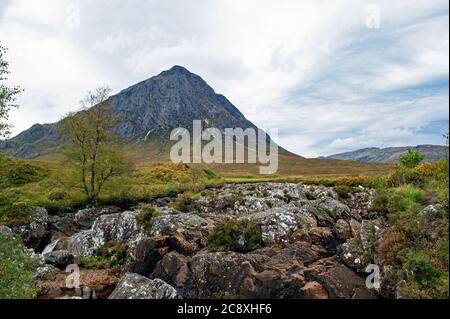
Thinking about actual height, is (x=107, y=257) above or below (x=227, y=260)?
below

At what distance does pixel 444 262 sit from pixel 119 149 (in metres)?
41.4

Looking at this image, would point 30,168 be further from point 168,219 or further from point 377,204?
point 377,204

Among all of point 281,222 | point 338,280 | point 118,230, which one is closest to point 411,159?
point 281,222

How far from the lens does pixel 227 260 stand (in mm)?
17219

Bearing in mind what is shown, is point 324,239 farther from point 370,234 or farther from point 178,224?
point 178,224

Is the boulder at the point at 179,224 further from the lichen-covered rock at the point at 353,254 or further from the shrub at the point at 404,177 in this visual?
the shrub at the point at 404,177

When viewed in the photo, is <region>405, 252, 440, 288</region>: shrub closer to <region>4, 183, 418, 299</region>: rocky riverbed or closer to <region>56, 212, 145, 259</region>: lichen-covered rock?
<region>4, 183, 418, 299</region>: rocky riverbed

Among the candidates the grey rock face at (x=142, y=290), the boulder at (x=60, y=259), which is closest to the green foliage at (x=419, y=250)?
the grey rock face at (x=142, y=290)

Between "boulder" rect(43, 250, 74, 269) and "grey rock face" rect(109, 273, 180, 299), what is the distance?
1070 centimetres

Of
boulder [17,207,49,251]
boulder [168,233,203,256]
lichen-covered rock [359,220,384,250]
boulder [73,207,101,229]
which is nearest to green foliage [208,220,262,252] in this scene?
boulder [168,233,203,256]

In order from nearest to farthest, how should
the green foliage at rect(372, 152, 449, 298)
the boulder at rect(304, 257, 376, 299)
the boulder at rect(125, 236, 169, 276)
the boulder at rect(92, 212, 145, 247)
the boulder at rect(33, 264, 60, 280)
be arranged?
1. the green foliage at rect(372, 152, 449, 298)
2. the boulder at rect(304, 257, 376, 299)
3. the boulder at rect(125, 236, 169, 276)
4. the boulder at rect(33, 264, 60, 280)
5. the boulder at rect(92, 212, 145, 247)

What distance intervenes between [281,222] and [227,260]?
5937 millimetres

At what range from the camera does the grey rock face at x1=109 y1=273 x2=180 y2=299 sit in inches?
607

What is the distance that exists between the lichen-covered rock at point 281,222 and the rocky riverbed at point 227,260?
0.06 m
